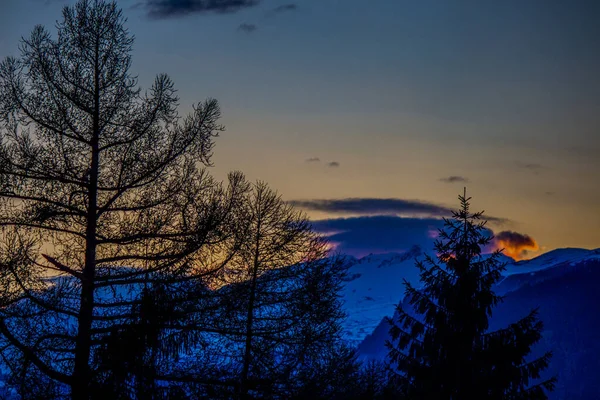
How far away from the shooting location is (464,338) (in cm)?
2075

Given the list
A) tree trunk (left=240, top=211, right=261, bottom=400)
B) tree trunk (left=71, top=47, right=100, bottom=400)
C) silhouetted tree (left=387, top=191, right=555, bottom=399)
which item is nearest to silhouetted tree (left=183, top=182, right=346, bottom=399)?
tree trunk (left=240, top=211, right=261, bottom=400)

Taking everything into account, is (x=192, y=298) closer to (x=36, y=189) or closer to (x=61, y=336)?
(x=61, y=336)

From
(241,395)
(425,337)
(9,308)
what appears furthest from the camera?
(425,337)

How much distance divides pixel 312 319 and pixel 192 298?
2.77 meters

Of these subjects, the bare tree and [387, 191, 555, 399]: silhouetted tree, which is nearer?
the bare tree

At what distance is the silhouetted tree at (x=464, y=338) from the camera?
65.8 ft

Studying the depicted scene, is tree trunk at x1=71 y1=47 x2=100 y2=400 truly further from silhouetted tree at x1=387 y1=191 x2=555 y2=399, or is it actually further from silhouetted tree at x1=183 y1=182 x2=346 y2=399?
silhouetted tree at x1=387 y1=191 x2=555 y2=399

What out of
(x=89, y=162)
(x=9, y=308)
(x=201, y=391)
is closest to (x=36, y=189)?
(x=89, y=162)

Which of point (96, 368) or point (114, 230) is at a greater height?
point (114, 230)

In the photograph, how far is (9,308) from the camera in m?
10.1

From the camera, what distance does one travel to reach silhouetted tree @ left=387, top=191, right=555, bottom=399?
20.0 metres

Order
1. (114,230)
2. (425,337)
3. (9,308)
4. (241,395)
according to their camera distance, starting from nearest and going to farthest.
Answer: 1. (9,308)
2. (114,230)
3. (241,395)
4. (425,337)

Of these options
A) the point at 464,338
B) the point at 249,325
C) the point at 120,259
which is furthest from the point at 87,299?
the point at 464,338

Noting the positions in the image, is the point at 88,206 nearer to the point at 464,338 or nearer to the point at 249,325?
the point at 249,325
